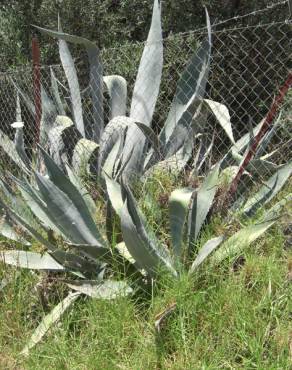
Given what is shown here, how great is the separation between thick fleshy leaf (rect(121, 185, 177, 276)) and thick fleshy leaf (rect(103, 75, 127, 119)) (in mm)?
1533

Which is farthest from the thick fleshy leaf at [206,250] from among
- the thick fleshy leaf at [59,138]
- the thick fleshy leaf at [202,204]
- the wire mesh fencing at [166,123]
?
the thick fleshy leaf at [59,138]

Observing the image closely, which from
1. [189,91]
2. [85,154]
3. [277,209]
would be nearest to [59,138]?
[85,154]

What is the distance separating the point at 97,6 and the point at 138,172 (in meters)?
3.00

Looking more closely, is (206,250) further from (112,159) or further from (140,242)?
(112,159)

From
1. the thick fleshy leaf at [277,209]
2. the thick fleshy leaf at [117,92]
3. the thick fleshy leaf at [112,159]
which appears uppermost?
the thick fleshy leaf at [277,209]

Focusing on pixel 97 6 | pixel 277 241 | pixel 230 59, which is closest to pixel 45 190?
pixel 277 241

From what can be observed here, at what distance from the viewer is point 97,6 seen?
630cm

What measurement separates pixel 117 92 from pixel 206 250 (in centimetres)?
181

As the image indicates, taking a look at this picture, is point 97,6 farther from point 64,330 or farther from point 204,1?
point 64,330

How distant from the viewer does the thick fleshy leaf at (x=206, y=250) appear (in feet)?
9.07

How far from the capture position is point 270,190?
3.28m

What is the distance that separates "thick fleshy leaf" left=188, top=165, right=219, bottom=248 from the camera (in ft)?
10.2

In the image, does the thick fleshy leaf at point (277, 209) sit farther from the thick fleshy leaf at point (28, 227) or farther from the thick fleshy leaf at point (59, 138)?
the thick fleshy leaf at point (59, 138)

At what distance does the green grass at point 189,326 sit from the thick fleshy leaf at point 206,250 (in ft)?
0.18
